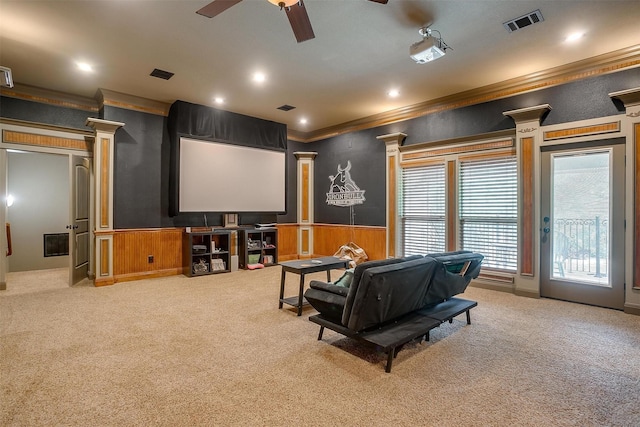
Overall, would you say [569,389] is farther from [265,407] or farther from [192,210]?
[192,210]

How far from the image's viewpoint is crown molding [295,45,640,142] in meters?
3.90

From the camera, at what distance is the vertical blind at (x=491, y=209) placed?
479cm

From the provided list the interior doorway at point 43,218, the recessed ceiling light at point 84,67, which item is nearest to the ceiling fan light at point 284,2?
the recessed ceiling light at point 84,67

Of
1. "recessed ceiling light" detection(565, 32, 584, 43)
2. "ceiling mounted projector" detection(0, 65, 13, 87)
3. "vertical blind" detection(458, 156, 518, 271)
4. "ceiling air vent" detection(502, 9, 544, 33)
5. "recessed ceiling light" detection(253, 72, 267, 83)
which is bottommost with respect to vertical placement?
"vertical blind" detection(458, 156, 518, 271)

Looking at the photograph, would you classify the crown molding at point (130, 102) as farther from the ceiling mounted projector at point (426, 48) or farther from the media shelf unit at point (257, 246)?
the ceiling mounted projector at point (426, 48)

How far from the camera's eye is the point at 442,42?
3.71 metres

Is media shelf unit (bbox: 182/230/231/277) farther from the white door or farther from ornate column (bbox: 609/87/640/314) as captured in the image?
ornate column (bbox: 609/87/640/314)

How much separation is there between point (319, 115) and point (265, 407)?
561 cm

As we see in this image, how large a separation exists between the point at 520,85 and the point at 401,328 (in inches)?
162

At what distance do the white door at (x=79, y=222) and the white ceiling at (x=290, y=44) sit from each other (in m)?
1.27

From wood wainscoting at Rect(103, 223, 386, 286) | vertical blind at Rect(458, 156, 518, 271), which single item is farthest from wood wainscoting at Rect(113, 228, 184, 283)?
vertical blind at Rect(458, 156, 518, 271)

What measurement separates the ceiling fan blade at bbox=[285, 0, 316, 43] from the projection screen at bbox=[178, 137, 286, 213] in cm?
373

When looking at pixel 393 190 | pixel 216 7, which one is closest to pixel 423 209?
pixel 393 190

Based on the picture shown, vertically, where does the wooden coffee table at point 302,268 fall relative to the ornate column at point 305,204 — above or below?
below
